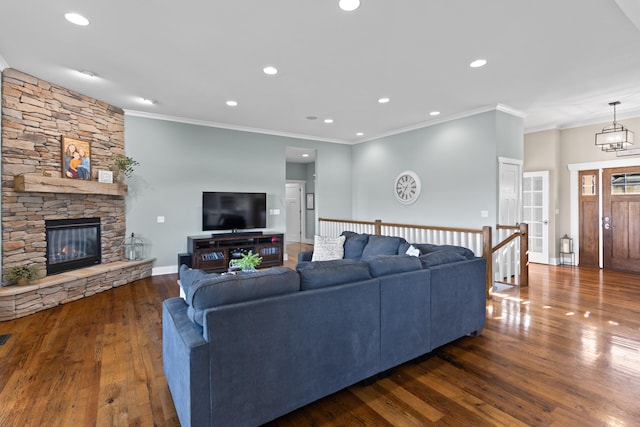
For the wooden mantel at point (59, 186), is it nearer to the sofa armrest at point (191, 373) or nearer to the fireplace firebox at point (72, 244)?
the fireplace firebox at point (72, 244)

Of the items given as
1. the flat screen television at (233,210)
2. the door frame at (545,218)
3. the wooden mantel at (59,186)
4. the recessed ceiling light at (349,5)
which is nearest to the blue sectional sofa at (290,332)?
the recessed ceiling light at (349,5)

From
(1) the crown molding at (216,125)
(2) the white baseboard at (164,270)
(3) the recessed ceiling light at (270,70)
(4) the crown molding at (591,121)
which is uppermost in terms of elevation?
(4) the crown molding at (591,121)

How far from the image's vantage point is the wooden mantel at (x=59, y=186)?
12.7 ft

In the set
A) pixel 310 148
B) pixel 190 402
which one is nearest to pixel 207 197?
pixel 310 148

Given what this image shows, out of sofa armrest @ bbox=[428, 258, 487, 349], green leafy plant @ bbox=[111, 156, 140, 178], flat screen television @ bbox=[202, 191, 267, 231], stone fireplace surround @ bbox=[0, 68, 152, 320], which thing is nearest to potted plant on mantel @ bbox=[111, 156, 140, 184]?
green leafy plant @ bbox=[111, 156, 140, 178]

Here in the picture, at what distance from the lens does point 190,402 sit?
60.6 inches

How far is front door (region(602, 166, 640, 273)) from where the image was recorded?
5.92m

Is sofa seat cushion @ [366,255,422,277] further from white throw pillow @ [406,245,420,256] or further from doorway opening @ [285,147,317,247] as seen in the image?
doorway opening @ [285,147,317,247]

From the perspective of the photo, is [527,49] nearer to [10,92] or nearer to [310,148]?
[310,148]

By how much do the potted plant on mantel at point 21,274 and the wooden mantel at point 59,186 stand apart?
957 millimetres

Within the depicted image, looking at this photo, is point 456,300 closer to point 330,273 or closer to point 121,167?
point 330,273

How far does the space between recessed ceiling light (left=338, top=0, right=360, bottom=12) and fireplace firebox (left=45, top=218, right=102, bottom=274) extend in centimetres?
462

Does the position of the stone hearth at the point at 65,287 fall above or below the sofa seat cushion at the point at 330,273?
below

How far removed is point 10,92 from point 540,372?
250 inches
